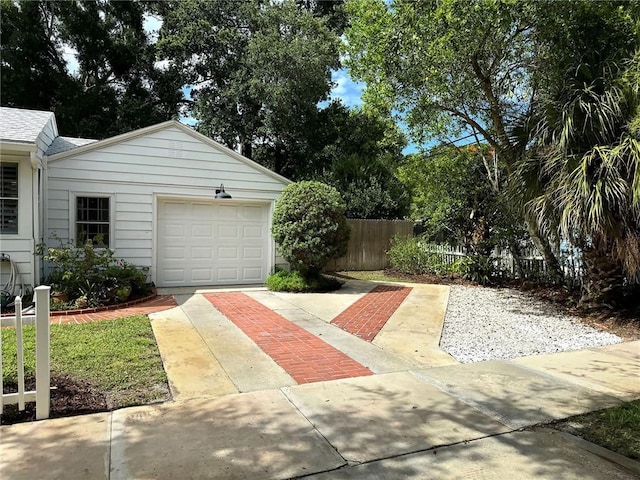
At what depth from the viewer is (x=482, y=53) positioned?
8281 millimetres

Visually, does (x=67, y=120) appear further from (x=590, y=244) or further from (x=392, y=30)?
(x=590, y=244)

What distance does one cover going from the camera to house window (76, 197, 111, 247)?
8.95m

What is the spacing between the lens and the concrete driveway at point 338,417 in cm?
277

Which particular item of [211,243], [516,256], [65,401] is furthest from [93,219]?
[516,256]

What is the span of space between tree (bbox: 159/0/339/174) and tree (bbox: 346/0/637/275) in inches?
320

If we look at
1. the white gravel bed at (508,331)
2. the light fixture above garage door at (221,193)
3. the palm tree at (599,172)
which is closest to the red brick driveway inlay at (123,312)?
the light fixture above garage door at (221,193)

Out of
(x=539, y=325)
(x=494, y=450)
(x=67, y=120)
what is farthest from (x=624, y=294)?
(x=67, y=120)

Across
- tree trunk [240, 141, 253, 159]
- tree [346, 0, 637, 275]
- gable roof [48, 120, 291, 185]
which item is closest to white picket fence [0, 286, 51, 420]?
gable roof [48, 120, 291, 185]

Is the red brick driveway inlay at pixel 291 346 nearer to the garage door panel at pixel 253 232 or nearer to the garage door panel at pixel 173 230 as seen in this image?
the garage door panel at pixel 173 230

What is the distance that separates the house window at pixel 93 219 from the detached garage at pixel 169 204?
0.06 ft

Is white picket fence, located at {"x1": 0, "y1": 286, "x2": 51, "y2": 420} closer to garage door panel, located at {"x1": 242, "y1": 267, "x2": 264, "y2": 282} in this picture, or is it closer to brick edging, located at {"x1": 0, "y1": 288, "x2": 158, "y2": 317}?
brick edging, located at {"x1": 0, "y1": 288, "x2": 158, "y2": 317}

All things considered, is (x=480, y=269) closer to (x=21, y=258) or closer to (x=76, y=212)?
(x=76, y=212)

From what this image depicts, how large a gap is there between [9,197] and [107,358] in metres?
4.69

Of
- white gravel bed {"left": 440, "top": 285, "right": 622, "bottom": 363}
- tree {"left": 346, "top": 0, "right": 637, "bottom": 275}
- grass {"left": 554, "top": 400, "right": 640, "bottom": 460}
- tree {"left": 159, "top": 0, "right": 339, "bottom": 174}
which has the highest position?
tree {"left": 159, "top": 0, "right": 339, "bottom": 174}
